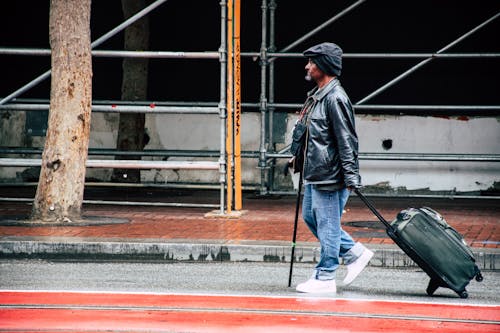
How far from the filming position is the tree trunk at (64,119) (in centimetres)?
1236

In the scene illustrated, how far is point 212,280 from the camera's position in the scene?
918 centimetres

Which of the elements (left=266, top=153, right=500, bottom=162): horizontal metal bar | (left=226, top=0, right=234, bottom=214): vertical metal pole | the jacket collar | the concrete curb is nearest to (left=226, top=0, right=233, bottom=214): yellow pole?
(left=226, top=0, right=234, bottom=214): vertical metal pole

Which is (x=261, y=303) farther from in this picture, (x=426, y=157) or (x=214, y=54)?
(x=426, y=157)

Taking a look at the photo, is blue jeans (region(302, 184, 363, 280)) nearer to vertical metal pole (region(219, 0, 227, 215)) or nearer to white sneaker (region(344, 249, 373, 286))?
white sneaker (region(344, 249, 373, 286))

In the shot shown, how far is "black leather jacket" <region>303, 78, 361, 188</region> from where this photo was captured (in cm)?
816

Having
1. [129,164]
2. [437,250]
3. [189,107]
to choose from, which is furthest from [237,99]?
[437,250]

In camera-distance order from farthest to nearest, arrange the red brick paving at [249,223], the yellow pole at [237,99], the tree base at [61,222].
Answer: the yellow pole at [237,99]
the tree base at [61,222]
the red brick paving at [249,223]

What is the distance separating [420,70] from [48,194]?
7224 mm

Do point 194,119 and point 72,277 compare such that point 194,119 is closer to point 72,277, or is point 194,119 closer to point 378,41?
point 378,41

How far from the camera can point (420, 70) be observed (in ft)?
56.4

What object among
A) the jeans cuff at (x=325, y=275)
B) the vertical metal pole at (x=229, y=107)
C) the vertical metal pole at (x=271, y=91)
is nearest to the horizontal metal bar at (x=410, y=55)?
the vertical metal pole at (x=271, y=91)

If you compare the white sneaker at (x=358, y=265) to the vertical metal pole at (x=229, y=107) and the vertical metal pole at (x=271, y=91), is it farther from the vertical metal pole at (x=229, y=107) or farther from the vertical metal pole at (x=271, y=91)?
the vertical metal pole at (x=271, y=91)

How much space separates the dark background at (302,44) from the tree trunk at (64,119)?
5600mm

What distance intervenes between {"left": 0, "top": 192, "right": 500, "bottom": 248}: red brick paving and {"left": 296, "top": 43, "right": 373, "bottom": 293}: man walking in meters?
2.68
